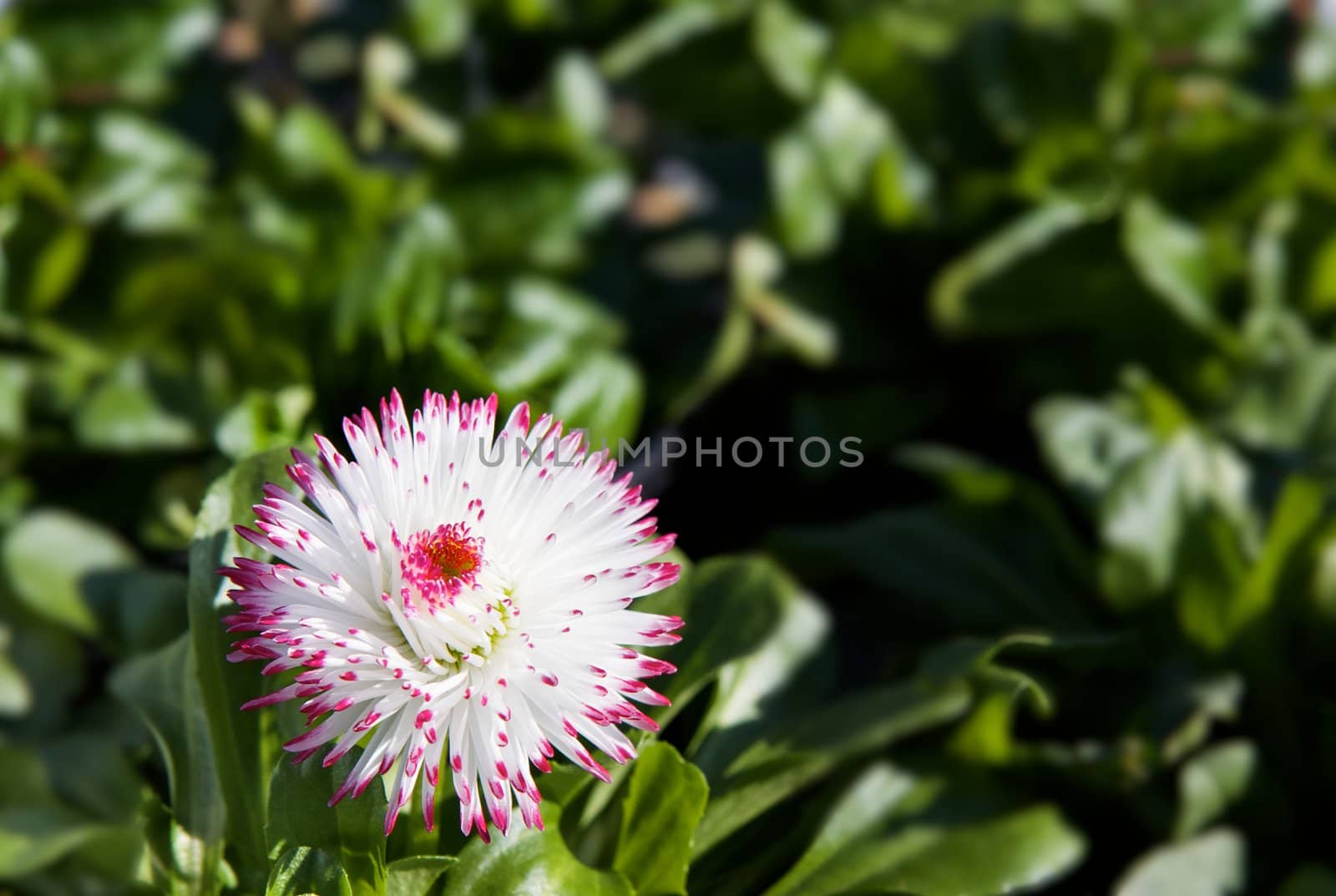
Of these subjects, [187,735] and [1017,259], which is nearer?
[187,735]

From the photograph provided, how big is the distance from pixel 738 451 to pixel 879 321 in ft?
1.02

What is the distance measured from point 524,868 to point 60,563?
0.86 meters

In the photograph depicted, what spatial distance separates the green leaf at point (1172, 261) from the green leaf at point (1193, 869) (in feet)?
2.59

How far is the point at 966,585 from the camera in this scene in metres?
1.65

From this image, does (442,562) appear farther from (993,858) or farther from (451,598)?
(993,858)

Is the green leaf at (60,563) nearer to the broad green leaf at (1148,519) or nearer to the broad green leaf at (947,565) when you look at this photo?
the broad green leaf at (947,565)

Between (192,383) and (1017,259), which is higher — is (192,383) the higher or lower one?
the higher one

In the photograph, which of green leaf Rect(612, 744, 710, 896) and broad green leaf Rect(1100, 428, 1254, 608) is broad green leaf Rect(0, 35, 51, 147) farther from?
broad green leaf Rect(1100, 428, 1254, 608)

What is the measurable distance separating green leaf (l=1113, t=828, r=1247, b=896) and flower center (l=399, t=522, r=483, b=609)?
0.88 metres

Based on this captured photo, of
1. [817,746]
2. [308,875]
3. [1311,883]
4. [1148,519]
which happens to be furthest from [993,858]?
[308,875]

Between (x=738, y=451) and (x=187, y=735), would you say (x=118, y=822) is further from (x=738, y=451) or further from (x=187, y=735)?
(x=738, y=451)

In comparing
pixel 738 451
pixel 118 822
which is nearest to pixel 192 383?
pixel 118 822

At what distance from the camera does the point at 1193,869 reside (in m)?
1.35

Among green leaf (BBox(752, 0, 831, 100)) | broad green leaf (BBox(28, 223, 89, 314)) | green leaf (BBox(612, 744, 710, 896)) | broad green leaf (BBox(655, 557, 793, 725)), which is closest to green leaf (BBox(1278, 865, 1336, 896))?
broad green leaf (BBox(655, 557, 793, 725))
